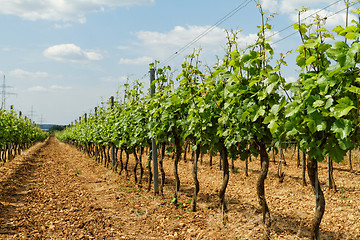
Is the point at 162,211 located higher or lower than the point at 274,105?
lower

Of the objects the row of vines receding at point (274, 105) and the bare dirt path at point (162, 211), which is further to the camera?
the bare dirt path at point (162, 211)

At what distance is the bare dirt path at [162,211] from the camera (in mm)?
5703

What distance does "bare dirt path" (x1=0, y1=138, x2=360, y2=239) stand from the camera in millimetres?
5703

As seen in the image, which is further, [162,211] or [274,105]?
[162,211]

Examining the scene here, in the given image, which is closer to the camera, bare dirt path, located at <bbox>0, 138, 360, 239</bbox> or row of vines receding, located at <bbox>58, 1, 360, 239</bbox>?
row of vines receding, located at <bbox>58, 1, 360, 239</bbox>

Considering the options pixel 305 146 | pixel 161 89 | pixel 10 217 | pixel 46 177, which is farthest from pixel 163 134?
pixel 46 177

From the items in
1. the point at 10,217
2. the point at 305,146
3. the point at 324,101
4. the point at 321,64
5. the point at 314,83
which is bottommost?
the point at 10,217

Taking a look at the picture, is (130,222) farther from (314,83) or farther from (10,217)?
(314,83)

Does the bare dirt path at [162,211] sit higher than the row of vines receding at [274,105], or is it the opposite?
the row of vines receding at [274,105]

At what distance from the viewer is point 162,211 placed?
7.11m

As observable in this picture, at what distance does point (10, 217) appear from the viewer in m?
6.92

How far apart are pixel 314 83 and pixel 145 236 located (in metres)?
4.04

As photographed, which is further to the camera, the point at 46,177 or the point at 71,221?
the point at 46,177

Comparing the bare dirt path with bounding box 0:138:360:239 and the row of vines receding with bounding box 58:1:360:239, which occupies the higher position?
the row of vines receding with bounding box 58:1:360:239
